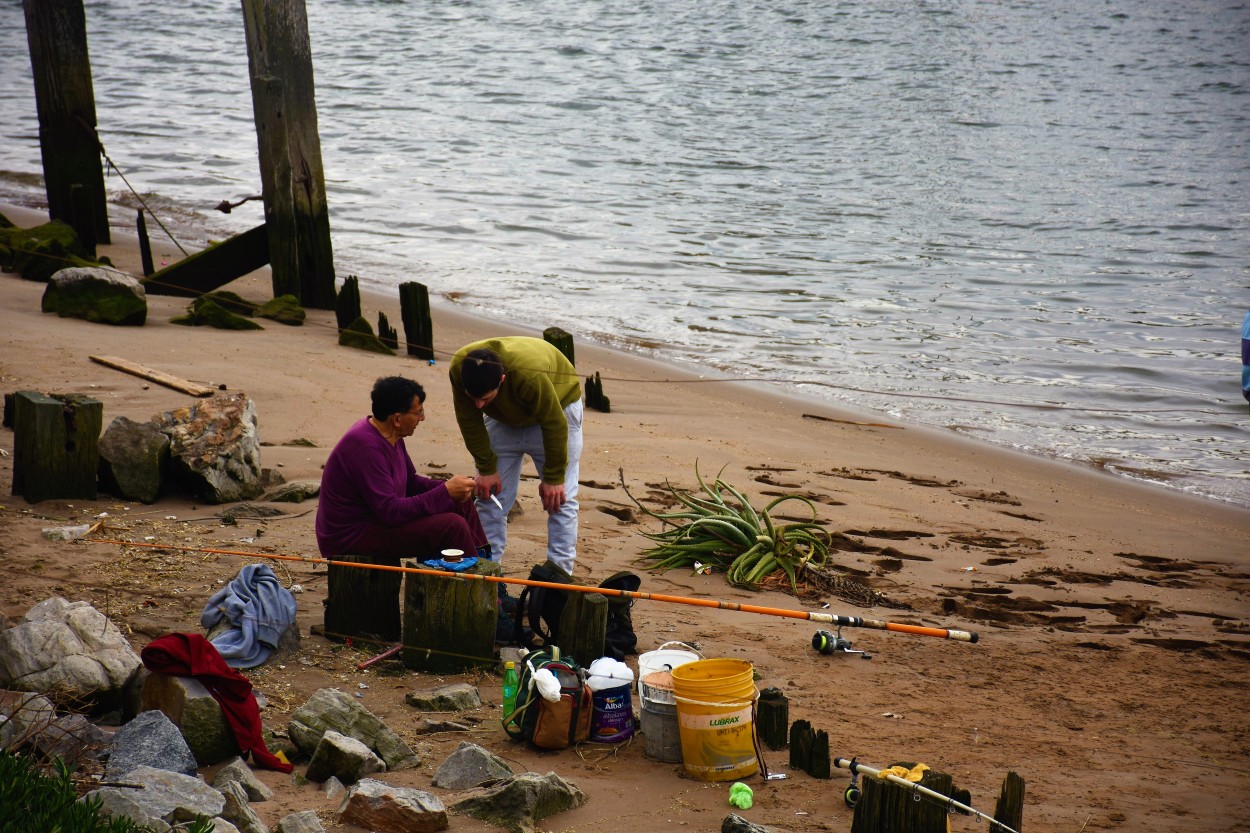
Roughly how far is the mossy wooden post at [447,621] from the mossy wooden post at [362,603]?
0.20 meters

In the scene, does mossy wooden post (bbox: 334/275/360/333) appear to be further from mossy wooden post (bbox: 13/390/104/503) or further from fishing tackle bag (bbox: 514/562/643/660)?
fishing tackle bag (bbox: 514/562/643/660)

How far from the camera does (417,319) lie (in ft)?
34.7

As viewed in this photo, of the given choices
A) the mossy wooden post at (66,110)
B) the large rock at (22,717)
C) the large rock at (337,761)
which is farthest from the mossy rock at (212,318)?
the large rock at (337,761)

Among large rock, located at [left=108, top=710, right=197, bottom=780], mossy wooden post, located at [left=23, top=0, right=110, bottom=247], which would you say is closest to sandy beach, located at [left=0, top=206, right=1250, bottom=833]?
large rock, located at [left=108, top=710, right=197, bottom=780]

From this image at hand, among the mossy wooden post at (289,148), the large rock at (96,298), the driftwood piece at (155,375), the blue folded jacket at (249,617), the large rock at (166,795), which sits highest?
the mossy wooden post at (289,148)

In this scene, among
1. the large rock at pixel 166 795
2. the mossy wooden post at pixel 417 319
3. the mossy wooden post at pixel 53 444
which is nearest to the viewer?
the large rock at pixel 166 795

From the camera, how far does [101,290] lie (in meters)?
10.1

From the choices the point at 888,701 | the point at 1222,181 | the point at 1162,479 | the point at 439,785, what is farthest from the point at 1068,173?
the point at 439,785

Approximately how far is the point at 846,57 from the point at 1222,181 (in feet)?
43.3

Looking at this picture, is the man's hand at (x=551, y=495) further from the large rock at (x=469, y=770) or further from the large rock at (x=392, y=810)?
the large rock at (x=392, y=810)

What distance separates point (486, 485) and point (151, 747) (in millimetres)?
2219

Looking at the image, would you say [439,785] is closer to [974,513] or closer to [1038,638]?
[1038,638]

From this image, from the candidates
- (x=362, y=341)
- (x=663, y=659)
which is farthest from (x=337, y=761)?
(x=362, y=341)

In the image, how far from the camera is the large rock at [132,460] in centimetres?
651
